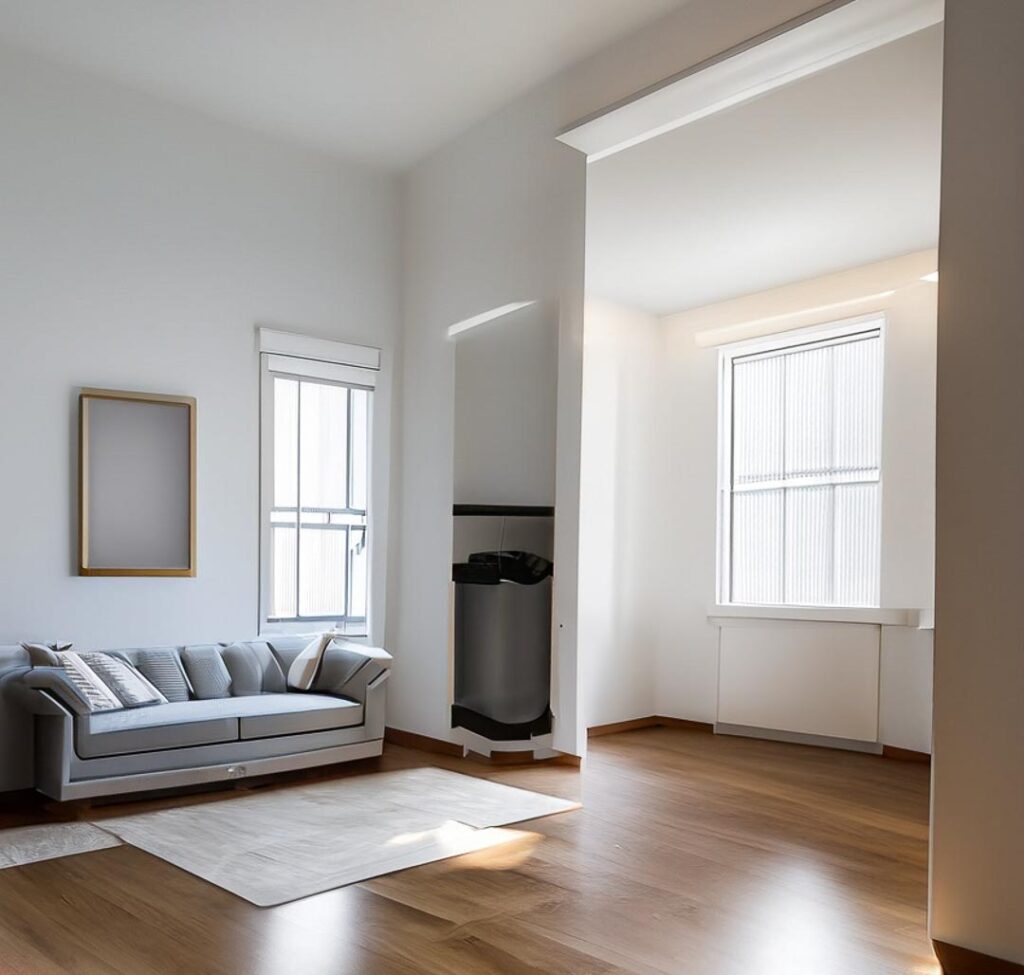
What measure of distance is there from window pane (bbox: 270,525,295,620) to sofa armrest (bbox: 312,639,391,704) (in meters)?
0.57

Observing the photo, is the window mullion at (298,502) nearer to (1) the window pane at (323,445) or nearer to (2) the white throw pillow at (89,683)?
(1) the window pane at (323,445)

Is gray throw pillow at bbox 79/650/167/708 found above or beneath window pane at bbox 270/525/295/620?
beneath

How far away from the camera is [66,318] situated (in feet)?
17.4

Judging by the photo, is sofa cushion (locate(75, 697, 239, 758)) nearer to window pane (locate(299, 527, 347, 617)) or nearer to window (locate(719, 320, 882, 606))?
window pane (locate(299, 527, 347, 617))

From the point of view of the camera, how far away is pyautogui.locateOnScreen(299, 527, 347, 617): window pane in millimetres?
6262

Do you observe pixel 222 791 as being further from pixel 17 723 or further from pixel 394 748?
pixel 394 748

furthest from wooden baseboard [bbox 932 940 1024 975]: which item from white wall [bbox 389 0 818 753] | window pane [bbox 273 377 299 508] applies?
window pane [bbox 273 377 299 508]

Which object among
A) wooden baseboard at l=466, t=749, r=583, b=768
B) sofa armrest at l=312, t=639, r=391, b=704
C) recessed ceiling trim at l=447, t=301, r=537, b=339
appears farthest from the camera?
recessed ceiling trim at l=447, t=301, r=537, b=339

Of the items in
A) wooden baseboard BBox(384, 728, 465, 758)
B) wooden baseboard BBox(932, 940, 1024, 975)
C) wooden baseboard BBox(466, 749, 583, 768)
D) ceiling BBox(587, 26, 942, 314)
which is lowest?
wooden baseboard BBox(384, 728, 465, 758)

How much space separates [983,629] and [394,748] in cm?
413

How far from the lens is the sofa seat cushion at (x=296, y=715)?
16.5ft

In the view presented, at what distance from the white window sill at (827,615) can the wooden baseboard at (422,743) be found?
242cm

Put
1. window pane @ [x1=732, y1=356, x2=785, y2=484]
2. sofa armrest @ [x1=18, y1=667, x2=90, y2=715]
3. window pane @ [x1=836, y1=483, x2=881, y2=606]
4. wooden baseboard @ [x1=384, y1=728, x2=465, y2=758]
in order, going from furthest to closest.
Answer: window pane @ [x1=732, y1=356, x2=785, y2=484]
window pane @ [x1=836, y1=483, x2=881, y2=606]
wooden baseboard @ [x1=384, y1=728, x2=465, y2=758]
sofa armrest @ [x1=18, y1=667, x2=90, y2=715]

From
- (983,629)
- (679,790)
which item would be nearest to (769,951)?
(983,629)
